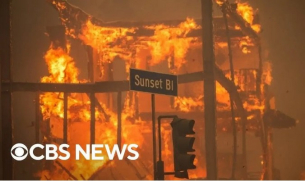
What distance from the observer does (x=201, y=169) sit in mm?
24781

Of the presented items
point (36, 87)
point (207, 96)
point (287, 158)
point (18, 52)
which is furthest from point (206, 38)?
point (18, 52)

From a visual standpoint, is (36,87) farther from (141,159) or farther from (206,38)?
(141,159)

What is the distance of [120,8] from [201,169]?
15.8 meters

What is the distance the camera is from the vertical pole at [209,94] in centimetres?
1658

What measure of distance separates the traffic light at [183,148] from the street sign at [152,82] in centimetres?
68

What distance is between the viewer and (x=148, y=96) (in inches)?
1089

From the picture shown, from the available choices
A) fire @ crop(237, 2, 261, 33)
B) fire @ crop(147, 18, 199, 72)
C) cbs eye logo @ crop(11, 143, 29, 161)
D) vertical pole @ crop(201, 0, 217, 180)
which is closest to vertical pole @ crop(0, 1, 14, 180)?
cbs eye logo @ crop(11, 143, 29, 161)

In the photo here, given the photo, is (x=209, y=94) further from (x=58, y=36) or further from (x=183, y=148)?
(x=58, y=36)

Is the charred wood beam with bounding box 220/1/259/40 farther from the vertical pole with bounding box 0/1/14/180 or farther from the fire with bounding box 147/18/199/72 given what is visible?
the vertical pole with bounding box 0/1/14/180

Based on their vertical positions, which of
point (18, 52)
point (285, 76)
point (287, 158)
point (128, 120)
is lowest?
point (287, 158)

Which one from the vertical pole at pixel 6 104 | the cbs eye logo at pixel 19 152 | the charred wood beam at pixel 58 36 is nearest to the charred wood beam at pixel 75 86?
the vertical pole at pixel 6 104

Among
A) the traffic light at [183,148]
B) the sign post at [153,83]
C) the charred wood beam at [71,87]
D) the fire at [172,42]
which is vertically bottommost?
the traffic light at [183,148]

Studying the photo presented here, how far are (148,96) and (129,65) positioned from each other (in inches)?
83.1

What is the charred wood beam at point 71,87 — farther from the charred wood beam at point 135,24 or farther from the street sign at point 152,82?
the street sign at point 152,82
